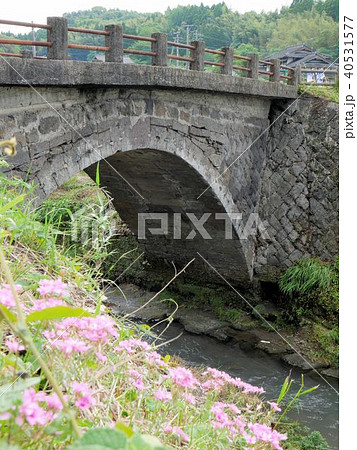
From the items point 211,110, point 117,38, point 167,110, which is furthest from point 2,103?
point 211,110

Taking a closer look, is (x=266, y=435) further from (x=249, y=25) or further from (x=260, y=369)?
(x=249, y=25)

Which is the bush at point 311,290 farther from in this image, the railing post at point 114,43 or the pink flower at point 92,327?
the pink flower at point 92,327

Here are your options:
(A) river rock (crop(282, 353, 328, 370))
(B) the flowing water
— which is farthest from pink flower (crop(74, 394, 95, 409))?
(A) river rock (crop(282, 353, 328, 370))

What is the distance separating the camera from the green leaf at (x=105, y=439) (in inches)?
38.2

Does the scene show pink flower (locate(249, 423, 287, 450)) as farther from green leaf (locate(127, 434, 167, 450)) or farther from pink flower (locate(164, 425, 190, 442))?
green leaf (locate(127, 434, 167, 450))

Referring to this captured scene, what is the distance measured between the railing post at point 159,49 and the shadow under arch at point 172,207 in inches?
47.9

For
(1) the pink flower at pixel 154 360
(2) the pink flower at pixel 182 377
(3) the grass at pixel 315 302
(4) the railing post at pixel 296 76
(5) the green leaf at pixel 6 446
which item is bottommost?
(3) the grass at pixel 315 302

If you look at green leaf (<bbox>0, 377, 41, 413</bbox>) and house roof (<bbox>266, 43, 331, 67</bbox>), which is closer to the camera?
green leaf (<bbox>0, 377, 41, 413</bbox>)

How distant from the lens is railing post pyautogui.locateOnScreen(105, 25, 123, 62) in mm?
6422

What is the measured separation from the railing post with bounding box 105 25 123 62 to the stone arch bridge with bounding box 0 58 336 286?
0.39 feet

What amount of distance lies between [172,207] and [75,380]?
9.11 m

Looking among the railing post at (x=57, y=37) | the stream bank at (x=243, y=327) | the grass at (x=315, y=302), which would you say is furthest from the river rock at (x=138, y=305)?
the railing post at (x=57, y=37)

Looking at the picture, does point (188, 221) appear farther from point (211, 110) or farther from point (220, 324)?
point (211, 110)

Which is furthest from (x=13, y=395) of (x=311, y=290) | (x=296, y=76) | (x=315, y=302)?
(x=296, y=76)
